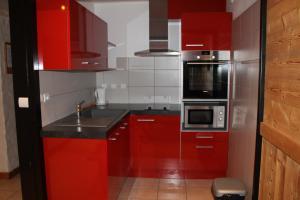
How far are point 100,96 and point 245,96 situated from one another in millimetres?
2065

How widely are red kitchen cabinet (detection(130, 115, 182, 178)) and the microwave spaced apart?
0.15 metres

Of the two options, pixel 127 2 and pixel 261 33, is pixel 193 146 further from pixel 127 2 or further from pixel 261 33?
pixel 127 2

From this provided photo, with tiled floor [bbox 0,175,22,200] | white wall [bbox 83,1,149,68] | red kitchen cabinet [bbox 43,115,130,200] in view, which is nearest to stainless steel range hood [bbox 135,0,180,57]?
white wall [bbox 83,1,149,68]

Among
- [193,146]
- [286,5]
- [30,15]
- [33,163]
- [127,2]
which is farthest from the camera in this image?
[127,2]

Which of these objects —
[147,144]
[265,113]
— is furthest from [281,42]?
[147,144]

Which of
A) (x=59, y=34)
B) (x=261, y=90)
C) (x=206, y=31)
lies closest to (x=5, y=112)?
(x=59, y=34)

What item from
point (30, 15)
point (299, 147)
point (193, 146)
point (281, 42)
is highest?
point (30, 15)

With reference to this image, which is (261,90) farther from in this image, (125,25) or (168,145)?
(125,25)

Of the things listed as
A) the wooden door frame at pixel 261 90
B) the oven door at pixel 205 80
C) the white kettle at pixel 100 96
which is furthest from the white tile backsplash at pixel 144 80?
the wooden door frame at pixel 261 90

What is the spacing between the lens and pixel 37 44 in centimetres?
217

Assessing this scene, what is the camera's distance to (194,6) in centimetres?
321

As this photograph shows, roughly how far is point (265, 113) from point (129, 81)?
2298mm

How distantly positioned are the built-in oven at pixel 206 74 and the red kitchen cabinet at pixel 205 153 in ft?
1.63

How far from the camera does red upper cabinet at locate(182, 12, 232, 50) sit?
3.04 metres
